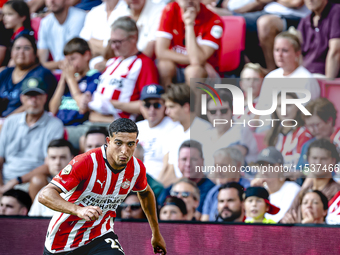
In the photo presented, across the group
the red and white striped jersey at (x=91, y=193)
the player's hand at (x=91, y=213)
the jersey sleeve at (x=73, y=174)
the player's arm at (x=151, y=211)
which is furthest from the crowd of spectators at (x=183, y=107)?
the player's hand at (x=91, y=213)

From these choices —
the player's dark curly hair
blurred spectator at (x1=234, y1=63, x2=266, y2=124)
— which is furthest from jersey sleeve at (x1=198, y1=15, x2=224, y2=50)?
the player's dark curly hair

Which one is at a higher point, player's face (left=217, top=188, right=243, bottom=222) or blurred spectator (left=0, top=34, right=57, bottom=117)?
blurred spectator (left=0, top=34, right=57, bottom=117)

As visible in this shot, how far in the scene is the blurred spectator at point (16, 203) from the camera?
571cm

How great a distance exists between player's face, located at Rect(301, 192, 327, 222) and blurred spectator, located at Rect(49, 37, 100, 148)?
9.39 feet

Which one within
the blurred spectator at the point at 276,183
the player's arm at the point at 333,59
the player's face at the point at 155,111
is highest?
the player's arm at the point at 333,59

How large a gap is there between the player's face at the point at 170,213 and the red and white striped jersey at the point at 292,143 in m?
1.38

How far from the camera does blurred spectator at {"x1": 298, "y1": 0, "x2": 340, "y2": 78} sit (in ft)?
17.3

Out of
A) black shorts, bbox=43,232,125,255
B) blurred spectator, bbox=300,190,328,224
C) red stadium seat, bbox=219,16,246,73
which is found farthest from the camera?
red stadium seat, bbox=219,16,246,73

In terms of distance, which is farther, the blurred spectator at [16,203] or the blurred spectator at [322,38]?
the blurred spectator at [16,203]

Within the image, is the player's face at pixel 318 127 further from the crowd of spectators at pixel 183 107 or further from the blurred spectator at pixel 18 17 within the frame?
the blurred spectator at pixel 18 17

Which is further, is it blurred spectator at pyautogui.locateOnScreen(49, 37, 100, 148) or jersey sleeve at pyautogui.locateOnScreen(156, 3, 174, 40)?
blurred spectator at pyautogui.locateOnScreen(49, 37, 100, 148)

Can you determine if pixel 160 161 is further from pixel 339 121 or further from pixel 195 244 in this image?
pixel 339 121

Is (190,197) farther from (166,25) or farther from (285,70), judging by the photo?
(166,25)

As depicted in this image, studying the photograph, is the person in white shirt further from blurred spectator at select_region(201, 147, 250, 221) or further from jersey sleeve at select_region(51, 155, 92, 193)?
jersey sleeve at select_region(51, 155, 92, 193)
